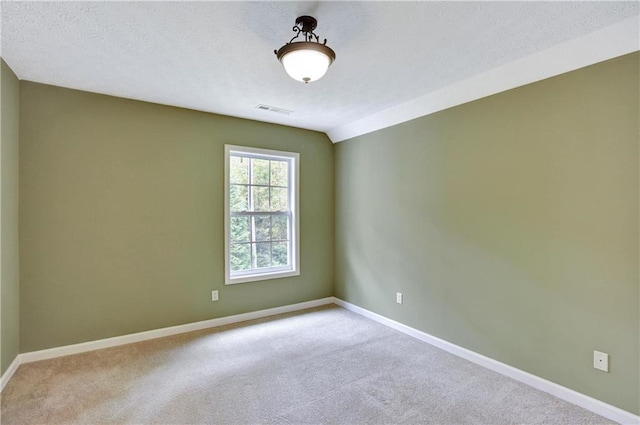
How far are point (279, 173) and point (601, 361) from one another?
144 inches

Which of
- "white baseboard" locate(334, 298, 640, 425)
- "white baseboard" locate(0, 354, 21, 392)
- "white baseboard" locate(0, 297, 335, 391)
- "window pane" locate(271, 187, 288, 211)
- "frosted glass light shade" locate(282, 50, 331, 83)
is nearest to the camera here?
"frosted glass light shade" locate(282, 50, 331, 83)

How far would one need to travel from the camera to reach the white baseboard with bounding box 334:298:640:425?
2076mm

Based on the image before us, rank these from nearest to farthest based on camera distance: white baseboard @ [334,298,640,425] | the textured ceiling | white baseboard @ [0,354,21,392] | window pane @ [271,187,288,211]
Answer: the textured ceiling
white baseboard @ [334,298,640,425]
white baseboard @ [0,354,21,392]
window pane @ [271,187,288,211]

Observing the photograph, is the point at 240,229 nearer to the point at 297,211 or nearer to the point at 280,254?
the point at 280,254

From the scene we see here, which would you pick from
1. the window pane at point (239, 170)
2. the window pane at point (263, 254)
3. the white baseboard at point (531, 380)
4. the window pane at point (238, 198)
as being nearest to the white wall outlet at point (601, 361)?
the white baseboard at point (531, 380)

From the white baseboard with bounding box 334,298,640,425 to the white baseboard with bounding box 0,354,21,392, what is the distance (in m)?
3.50

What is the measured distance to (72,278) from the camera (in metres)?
3.03

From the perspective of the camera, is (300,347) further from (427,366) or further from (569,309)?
(569,309)

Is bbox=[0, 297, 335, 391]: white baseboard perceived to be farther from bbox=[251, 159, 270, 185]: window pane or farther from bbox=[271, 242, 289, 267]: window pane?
bbox=[251, 159, 270, 185]: window pane

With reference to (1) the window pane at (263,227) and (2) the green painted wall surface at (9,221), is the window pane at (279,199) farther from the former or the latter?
(2) the green painted wall surface at (9,221)

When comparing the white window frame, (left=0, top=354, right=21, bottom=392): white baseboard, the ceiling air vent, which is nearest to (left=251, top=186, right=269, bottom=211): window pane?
the white window frame

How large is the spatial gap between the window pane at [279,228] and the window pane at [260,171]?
51 centimetres

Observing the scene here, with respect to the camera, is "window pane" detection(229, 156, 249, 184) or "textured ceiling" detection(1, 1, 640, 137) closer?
"textured ceiling" detection(1, 1, 640, 137)

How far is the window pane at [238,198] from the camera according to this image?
399 cm
